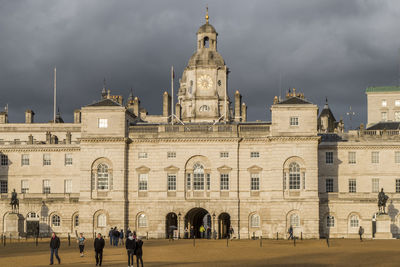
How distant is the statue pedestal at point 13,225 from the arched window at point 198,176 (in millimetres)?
21023

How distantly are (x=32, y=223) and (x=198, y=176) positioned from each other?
21164 millimetres

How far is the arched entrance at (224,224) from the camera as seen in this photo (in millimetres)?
89750

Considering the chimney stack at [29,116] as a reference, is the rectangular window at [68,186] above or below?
below

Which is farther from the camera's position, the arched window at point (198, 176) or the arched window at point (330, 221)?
the arched window at point (330, 221)

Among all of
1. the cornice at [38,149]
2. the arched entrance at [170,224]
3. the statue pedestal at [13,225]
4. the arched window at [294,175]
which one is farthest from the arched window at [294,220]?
A: the statue pedestal at [13,225]

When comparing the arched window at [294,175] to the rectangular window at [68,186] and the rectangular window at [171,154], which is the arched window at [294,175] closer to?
the rectangular window at [171,154]

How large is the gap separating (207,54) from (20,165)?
30546 mm

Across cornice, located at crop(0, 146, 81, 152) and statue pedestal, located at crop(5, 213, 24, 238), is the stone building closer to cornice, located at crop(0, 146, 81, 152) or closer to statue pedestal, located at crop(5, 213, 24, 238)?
statue pedestal, located at crop(5, 213, 24, 238)

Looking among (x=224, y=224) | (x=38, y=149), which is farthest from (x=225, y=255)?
(x=38, y=149)

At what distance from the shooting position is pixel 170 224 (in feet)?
296

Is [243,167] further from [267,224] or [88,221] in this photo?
[88,221]

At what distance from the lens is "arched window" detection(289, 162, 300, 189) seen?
284ft

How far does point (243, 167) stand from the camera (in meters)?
88.2

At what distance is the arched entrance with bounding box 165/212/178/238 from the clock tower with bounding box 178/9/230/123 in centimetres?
2250
